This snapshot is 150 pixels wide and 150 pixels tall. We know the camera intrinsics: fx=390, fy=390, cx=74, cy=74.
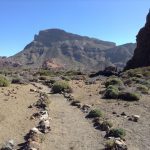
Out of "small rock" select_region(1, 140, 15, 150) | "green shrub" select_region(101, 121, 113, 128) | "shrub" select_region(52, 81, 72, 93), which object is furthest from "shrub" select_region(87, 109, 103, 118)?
"shrub" select_region(52, 81, 72, 93)

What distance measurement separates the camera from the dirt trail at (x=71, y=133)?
17984 mm

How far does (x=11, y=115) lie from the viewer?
2458 cm

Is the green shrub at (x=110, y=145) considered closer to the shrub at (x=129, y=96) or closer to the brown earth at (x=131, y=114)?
the brown earth at (x=131, y=114)

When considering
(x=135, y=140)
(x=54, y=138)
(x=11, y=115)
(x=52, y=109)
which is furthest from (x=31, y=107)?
(x=135, y=140)

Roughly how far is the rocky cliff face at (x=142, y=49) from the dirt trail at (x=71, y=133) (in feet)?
199

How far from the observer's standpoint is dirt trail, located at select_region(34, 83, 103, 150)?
708 inches

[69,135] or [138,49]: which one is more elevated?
[138,49]

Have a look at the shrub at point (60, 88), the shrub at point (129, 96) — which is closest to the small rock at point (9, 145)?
the shrub at point (129, 96)

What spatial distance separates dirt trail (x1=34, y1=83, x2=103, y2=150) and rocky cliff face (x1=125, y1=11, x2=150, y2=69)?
199 ft

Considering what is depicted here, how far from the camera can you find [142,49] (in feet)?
291

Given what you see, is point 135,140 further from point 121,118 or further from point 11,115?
point 11,115

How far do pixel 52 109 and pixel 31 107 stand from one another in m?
1.52

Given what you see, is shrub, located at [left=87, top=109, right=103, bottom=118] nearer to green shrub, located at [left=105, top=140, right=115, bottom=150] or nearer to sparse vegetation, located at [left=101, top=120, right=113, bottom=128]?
sparse vegetation, located at [left=101, top=120, right=113, bottom=128]

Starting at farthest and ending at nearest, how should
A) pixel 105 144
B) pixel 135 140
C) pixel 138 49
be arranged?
pixel 138 49, pixel 135 140, pixel 105 144
